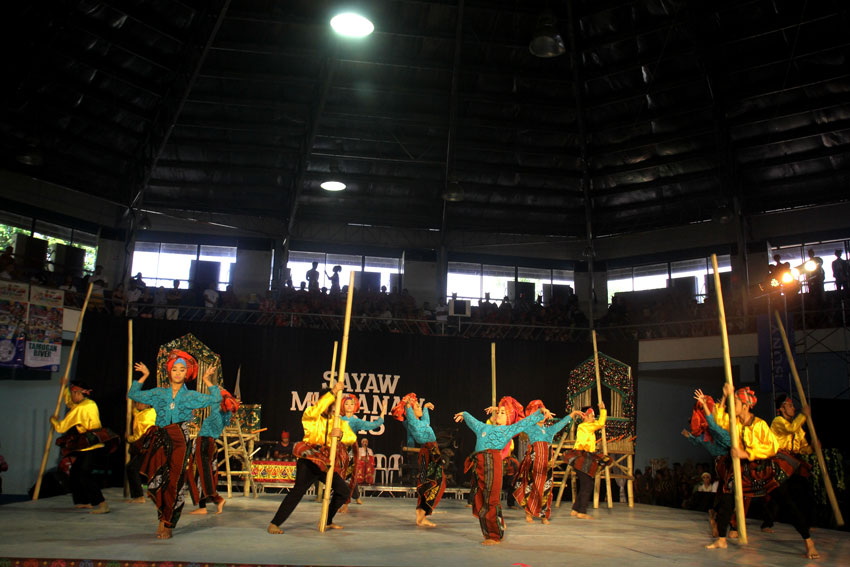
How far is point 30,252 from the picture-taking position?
16516 millimetres

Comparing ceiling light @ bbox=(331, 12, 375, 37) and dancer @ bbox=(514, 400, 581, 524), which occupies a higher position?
ceiling light @ bbox=(331, 12, 375, 37)

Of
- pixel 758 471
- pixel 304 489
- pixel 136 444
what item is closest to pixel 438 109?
pixel 136 444

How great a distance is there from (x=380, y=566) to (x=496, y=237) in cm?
1585

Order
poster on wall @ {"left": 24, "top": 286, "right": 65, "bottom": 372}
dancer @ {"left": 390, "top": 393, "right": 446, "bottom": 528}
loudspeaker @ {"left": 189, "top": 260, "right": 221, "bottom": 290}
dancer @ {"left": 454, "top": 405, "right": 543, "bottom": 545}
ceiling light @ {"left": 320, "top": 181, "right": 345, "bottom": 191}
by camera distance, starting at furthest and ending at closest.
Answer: loudspeaker @ {"left": 189, "top": 260, "right": 221, "bottom": 290}
ceiling light @ {"left": 320, "top": 181, "right": 345, "bottom": 191}
poster on wall @ {"left": 24, "top": 286, "right": 65, "bottom": 372}
dancer @ {"left": 390, "top": 393, "right": 446, "bottom": 528}
dancer @ {"left": 454, "top": 405, "right": 543, "bottom": 545}

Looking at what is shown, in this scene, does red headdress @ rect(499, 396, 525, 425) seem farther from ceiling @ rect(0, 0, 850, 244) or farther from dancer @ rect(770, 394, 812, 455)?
ceiling @ rect(0, 0, 850, 244)

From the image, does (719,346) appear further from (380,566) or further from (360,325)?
(380,566)

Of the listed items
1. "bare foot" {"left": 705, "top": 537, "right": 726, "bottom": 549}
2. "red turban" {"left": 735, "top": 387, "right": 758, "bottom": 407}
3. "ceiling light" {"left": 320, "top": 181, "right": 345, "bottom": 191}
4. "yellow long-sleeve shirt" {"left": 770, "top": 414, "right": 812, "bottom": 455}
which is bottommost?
"bare foot" {"left": 705, "top": 537, "right": 726, "bottom": 549}

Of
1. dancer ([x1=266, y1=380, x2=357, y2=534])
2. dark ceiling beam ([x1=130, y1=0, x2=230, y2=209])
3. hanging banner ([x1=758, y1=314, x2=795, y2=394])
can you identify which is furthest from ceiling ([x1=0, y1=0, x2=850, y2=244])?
dancer ([x1=266, y1=380, x2=357, y2=534])

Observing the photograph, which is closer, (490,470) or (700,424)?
(490,470)

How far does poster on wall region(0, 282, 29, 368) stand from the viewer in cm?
1184

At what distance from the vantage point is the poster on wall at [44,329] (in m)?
12.4

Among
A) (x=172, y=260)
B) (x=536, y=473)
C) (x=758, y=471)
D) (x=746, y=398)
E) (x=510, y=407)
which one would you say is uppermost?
(x=172, y=260)

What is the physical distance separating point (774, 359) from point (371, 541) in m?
7.82

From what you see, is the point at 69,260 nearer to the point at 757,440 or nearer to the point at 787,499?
the point at 757,440
